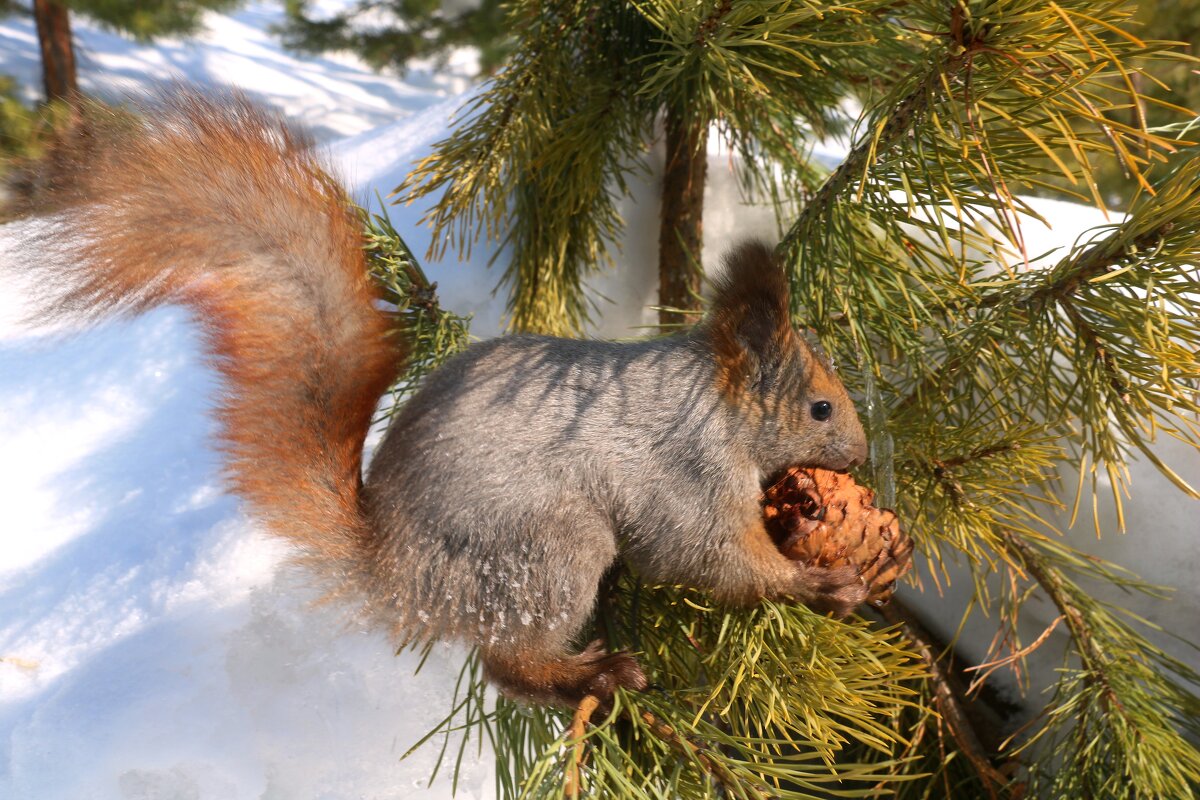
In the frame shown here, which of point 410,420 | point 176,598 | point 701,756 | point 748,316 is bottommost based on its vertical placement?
point 176,598

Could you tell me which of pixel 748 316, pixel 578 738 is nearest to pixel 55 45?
pixel 748 316


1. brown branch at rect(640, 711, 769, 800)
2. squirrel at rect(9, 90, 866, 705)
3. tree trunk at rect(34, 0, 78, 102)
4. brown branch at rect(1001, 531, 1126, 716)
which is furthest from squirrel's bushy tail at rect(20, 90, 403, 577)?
tree trunk at rect(34, 0, 78, 102)

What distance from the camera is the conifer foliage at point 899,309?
54cm

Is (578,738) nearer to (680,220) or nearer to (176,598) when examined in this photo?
(176,598)

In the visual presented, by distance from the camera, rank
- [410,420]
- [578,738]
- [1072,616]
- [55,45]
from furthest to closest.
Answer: [55,45]
[1072,616]
[410,420]
[578,738]

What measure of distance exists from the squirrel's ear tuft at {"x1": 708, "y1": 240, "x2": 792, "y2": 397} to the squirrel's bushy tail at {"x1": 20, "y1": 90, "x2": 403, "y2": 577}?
0.26 m

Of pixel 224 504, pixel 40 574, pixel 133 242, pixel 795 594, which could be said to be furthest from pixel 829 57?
pixel 40 574

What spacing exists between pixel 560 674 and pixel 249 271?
0.36 meters

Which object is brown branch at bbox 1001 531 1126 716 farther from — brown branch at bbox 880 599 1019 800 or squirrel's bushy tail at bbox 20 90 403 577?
squirrel's bushy tail at bbox 20 90 403 577

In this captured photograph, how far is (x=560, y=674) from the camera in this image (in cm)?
63

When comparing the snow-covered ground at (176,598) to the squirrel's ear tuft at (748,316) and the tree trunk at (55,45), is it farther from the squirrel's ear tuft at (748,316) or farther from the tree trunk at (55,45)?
the tree trunk at (55,45)

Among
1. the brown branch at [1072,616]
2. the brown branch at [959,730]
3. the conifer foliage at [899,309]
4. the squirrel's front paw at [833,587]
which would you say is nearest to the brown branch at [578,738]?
the conifer foliage at [899,309]

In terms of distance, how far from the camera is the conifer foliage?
1.77ft

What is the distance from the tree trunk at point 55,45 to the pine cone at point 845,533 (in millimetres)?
2852
